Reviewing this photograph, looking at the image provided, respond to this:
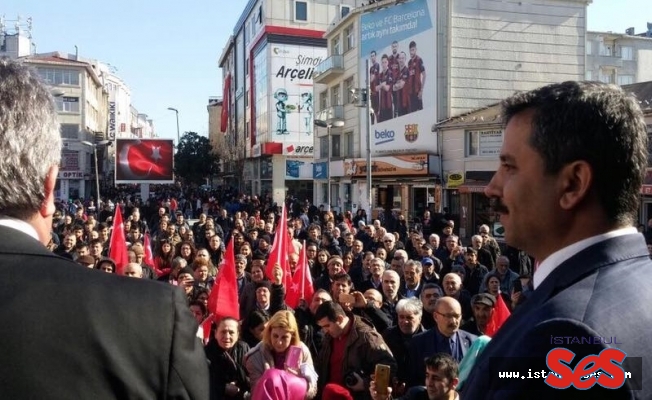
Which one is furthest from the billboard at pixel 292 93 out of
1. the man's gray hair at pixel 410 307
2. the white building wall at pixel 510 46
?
the man's gray hair at pixel 410 307

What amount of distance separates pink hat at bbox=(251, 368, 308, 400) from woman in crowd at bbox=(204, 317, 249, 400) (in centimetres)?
76

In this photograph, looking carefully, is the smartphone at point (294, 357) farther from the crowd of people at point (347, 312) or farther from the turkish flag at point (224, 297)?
the turkish flag at point (224, 297)

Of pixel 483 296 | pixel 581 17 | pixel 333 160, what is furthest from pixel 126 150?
pixel 483 296

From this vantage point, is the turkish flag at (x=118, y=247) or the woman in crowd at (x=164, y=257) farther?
the woman in crowd at (x=164, y=257)

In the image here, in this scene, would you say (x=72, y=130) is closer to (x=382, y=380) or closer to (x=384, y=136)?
(x=384, y=136)

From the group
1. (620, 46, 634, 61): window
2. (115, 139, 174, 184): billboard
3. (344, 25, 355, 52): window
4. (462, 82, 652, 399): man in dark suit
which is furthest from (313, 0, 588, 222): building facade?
(620, 46, 634, 61): window

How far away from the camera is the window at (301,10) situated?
1865 inches

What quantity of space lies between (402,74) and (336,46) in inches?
356

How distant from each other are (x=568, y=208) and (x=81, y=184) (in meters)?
61.0

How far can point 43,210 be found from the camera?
1.39m

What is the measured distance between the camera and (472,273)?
9.00m

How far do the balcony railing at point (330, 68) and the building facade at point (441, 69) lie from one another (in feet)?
9.48

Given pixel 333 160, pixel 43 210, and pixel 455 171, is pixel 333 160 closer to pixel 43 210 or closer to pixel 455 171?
pixel 455 171

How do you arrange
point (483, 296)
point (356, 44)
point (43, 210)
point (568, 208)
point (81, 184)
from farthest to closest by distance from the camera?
point (81, 184), point (356, 44), point (483, 296), point (568, 208), point (43, 210)
